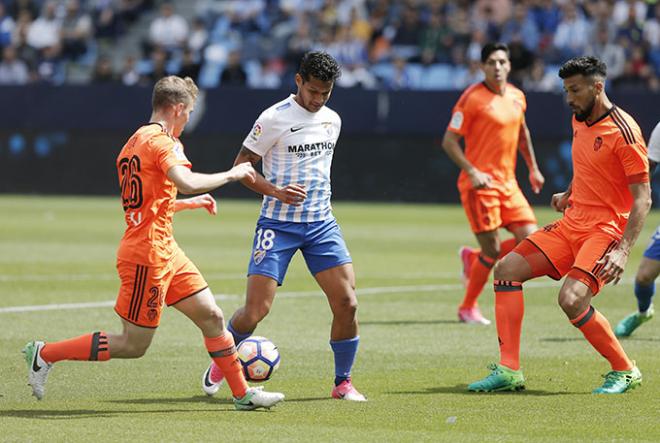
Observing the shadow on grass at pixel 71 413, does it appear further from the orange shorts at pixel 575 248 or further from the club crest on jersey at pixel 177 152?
the orange shorts at pixel 575 248

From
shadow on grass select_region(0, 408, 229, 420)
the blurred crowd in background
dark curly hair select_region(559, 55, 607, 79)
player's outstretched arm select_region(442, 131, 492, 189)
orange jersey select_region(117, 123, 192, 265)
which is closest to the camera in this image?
shadow on grass select_region(0, 408, 229, 420)

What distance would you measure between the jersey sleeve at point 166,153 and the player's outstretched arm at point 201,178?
53 millimetres

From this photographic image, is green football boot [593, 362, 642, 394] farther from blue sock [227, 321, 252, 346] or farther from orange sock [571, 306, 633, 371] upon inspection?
blue sock [227, 321, 252, 346]

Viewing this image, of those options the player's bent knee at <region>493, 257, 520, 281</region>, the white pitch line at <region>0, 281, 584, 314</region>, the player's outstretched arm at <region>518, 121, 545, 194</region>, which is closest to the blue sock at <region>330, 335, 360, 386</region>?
the player's bent knee at <region>493, 257, 520, 281</region>

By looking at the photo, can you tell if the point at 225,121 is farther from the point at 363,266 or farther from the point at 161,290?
the point at 161,290

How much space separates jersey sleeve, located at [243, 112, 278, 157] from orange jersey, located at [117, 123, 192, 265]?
2.49 ft

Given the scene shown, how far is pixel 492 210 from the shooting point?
1237 cm

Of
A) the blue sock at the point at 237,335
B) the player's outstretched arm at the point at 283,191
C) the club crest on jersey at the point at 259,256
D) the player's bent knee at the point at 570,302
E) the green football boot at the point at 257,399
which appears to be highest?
the player's outstretched arm at the point at 283,191

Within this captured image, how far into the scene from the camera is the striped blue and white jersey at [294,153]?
8.41m

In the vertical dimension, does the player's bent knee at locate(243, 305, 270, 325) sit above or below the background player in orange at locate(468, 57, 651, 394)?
below

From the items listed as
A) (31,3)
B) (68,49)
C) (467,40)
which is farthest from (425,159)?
(31,3)

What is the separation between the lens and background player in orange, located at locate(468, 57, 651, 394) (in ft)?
27.5

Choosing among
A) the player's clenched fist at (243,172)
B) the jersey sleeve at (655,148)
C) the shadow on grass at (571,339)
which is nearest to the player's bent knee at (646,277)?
the shadow on grass at (571,339)

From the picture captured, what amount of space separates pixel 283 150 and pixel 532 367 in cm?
265
